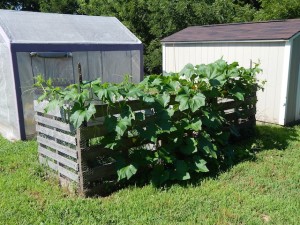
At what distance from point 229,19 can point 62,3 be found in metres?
12.3

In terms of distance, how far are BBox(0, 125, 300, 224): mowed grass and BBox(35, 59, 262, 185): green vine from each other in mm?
309

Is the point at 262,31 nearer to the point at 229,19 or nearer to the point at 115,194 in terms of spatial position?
the point at 115,194

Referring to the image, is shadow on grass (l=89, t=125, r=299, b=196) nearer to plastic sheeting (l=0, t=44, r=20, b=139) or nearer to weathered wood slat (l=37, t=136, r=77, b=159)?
weathered wood slat (l=37, t=136, r=77, b=159)

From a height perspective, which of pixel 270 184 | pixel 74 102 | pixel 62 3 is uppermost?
pixel 62 3

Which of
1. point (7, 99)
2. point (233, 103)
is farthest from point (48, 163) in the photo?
point (233, 103)

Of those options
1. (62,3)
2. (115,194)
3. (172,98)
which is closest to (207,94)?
(172,98)

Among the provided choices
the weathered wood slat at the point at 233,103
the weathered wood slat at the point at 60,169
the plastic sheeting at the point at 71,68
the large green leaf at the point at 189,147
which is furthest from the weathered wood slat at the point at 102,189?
the plastic sheeting at the point at 71,68

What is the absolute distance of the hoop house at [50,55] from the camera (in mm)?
6727

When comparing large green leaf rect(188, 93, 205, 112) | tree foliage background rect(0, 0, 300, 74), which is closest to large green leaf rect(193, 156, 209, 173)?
large green leaf rect(188, 93, 205, 112)

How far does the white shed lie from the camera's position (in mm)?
7660

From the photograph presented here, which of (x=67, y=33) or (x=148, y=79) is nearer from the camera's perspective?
(x=148, y=79)

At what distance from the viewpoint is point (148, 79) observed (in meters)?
4.68

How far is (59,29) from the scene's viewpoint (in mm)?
7855

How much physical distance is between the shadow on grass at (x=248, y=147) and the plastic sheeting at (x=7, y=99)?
3.57m
